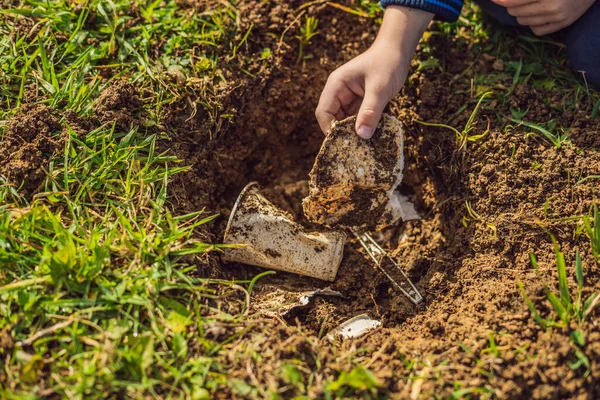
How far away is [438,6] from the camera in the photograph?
7.68 feet

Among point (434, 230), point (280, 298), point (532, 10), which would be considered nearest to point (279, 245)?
point (280, 298)

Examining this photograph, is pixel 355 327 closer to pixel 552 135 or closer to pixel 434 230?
pixel 434 230

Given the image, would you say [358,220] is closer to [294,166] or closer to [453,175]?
[453,175]

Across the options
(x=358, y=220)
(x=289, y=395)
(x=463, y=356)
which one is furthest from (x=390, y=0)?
(x=289, y=395)

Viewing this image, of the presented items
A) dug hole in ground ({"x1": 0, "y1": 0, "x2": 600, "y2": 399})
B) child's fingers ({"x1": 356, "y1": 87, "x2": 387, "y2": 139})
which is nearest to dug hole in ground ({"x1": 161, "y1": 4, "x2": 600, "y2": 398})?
dug hole in ground ({"x1": 0, "y1": 0, "x2": 600, "y2": 399})

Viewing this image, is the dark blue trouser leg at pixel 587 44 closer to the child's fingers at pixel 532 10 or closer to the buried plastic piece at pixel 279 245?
the child's fingers at pixel 532 10

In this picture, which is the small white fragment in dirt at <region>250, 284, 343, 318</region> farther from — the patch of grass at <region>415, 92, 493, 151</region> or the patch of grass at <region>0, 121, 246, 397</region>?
the patch of grass at <region>415, 92, 493, 151</region>

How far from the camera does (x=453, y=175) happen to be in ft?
7.65

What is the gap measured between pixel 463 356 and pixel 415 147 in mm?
1055

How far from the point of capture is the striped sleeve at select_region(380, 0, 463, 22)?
7.56ft

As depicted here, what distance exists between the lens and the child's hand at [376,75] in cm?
209

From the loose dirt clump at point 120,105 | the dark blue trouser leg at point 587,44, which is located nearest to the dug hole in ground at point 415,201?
the loose dirt clump at point 120,105

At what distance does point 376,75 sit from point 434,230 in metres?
0.75

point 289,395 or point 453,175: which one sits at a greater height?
point 453,175
